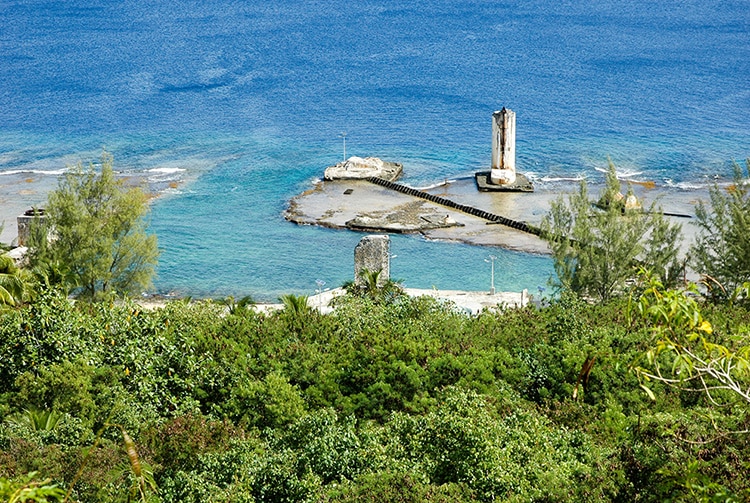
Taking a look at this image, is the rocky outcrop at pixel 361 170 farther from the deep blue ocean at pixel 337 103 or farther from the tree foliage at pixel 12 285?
the tree foliage at pixel 12 285

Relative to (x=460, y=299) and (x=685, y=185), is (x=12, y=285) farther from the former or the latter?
(x=685, y=185)


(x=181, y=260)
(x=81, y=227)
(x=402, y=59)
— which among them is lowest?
(x=181, y=260)

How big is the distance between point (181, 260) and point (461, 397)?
53.1 m

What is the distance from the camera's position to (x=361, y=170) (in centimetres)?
9119

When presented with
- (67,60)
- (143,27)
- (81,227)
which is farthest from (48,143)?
(143,27)

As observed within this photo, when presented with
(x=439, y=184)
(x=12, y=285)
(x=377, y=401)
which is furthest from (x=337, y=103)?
(x=377, y=401)

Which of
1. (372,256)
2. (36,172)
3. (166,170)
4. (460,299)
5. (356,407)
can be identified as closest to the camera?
(356,407)

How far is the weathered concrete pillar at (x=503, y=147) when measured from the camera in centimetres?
8650

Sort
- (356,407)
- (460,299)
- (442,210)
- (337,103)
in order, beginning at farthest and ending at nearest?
(337,103) → (442,210) → (460,299) → (356,407)

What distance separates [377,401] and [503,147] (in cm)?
6119

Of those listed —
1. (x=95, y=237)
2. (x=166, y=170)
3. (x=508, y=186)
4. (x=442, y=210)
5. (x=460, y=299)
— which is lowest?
(x=460, y=299)

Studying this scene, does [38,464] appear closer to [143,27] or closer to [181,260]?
[181,260]

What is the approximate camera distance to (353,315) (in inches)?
1447

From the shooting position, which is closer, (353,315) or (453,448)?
(453,448)
